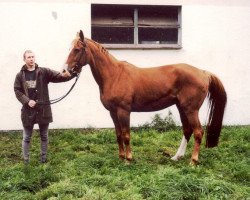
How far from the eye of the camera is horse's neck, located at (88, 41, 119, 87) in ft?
23.1

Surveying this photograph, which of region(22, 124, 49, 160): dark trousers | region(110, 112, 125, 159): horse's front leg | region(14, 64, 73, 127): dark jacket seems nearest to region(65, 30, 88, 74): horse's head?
region(14, 64, 73, 127): dark jacket

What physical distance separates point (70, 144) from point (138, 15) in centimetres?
382

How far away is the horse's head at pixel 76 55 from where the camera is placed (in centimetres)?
678

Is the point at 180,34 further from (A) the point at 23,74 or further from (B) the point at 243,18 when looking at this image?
(A) the point at 23,74

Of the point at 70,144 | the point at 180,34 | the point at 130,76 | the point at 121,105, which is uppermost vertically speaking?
the point at 180,34

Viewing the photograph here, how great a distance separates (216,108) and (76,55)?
252 centimetres

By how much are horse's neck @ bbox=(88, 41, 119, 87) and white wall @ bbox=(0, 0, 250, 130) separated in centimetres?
334

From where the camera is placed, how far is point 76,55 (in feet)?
22.3

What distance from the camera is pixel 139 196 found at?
538cm

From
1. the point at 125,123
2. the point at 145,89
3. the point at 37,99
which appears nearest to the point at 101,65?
the point at 145,89

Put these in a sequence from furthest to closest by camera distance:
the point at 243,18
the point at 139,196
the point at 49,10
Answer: the point at 243,18
the point at 49,10
the point at 139,196

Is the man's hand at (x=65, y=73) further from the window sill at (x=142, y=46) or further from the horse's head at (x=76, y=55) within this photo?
the window sill at (x=142, y=46)

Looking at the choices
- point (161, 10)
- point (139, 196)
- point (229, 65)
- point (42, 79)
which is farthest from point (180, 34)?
point (139, 196)

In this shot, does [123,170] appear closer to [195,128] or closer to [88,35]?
[195,128]
